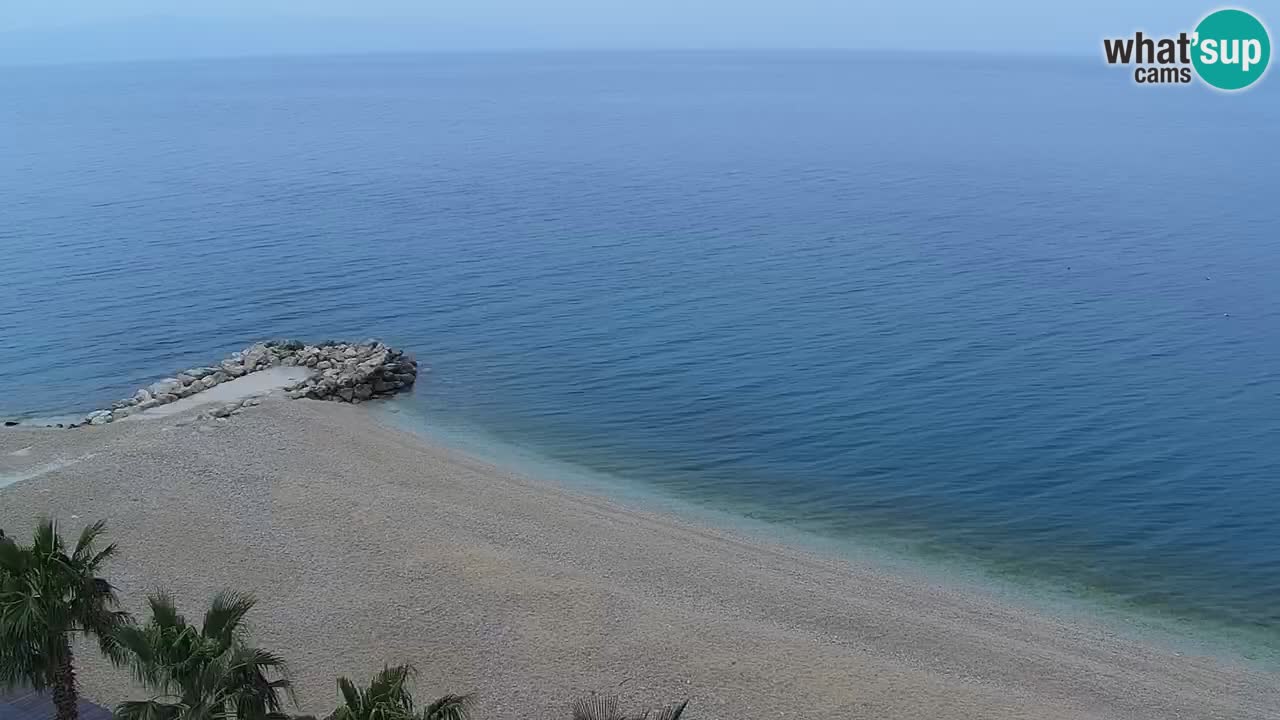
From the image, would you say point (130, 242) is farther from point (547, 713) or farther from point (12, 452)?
point (547, 713)

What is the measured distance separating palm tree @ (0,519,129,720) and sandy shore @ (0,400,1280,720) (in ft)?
22.3

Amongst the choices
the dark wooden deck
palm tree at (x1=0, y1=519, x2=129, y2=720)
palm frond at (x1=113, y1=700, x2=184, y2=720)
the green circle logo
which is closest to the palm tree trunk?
palm tree at (x1=0, y1=519, x2=129, y2=720)

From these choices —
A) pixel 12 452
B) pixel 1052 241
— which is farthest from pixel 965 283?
pixel 12 452

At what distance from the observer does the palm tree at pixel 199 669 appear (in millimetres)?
13742

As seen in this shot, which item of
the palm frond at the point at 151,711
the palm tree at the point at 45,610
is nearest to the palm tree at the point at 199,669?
the palm frond at the point at 151,711

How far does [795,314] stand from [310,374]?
23540mm

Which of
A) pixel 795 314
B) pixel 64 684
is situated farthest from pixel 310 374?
pixel 64 684

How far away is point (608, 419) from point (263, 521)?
15227mm

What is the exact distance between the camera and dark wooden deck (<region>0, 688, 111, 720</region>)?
18.1m

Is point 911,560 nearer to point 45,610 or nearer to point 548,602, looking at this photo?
point 548,602

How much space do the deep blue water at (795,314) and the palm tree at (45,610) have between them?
22271 mm

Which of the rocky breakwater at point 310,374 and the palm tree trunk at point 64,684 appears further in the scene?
the rocky breakwater at point 310,374

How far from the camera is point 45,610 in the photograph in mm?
14438

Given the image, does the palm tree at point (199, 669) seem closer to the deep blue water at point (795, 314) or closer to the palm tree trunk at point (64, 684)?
the palm tree trunk at point (64, 684)
